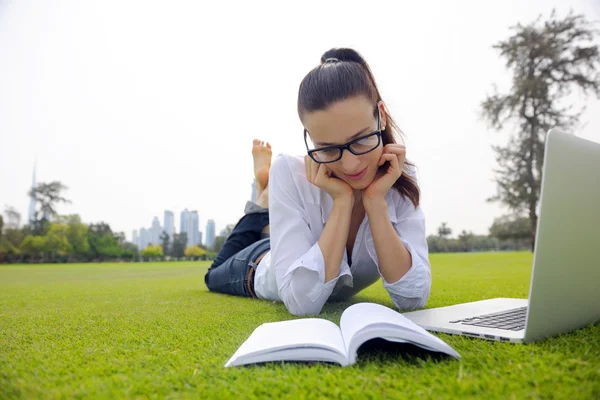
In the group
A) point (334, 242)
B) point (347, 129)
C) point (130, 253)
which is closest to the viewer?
point (347, 129)

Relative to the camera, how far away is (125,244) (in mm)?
42406

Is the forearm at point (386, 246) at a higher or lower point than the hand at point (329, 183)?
lower

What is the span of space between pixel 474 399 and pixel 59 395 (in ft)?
3.17

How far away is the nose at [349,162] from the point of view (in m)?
2.00

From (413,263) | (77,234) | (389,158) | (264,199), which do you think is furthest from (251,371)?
(77,234)

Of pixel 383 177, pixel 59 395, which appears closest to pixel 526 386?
pixel 59 395

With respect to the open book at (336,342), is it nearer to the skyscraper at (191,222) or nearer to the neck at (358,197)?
the neck at (358,197)

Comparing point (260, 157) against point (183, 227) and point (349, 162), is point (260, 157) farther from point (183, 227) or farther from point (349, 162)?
point (183, 227)

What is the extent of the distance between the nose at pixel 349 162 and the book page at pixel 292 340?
2.81 feet

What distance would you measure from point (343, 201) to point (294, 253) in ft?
1.24

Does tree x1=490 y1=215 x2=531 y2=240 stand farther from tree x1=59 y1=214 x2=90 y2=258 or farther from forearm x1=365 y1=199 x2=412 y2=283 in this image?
tree x1=59 y1=214 x2=90 y2=258

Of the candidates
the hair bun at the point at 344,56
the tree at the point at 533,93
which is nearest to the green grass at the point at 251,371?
the hair bun at the point at 344,56

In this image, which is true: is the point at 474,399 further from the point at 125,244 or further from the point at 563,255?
the point at 125,244

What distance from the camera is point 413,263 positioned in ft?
7.04
